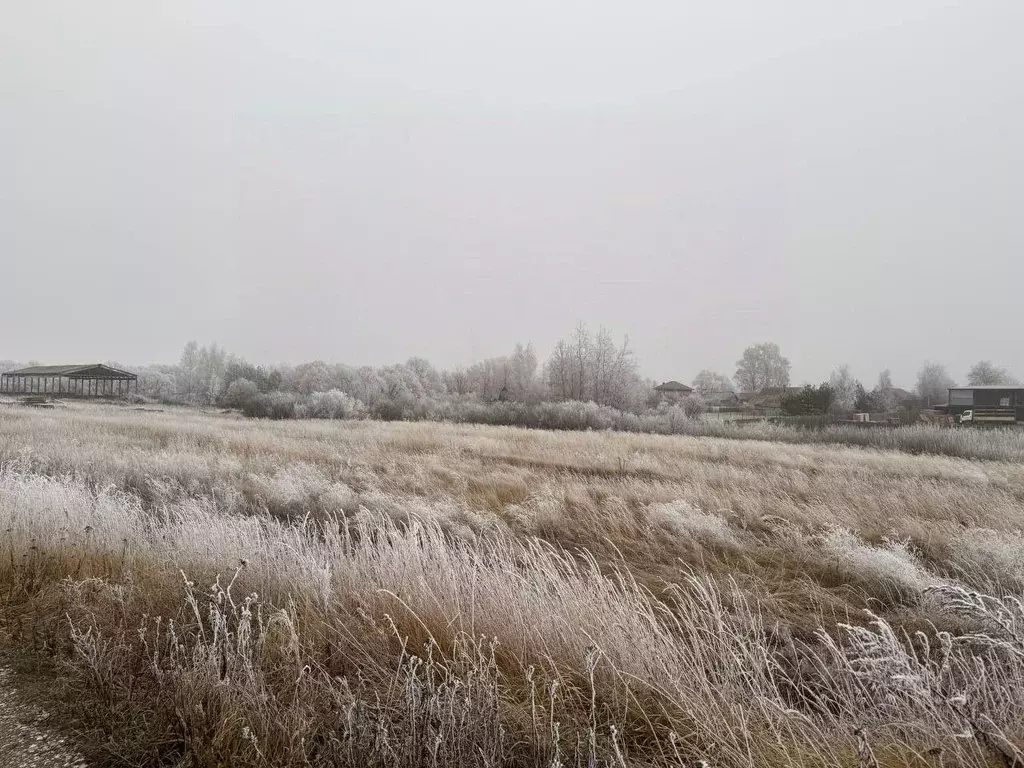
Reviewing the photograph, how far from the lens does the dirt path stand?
2.53m

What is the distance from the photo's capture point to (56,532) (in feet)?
19.2

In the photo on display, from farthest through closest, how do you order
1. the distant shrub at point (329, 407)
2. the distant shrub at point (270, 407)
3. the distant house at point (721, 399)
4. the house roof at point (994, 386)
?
the distant shrub at point (329, 407)
the distant shrub at point (270, 407)
the distant house at point (721, 399)
the house roof at point (994, 386)

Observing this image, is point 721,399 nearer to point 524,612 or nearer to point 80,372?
point 524,612

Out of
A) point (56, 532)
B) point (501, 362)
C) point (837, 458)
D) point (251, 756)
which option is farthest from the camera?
point (501, 362)

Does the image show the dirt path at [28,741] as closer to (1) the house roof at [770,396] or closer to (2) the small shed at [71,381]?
(1) the house roof at [770,396]

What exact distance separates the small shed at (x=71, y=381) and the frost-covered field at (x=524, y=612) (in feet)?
54.5

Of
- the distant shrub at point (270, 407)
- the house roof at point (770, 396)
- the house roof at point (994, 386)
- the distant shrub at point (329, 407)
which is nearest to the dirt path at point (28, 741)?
the house roof at point (994, 386)

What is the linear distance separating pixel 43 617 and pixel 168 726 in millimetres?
2328

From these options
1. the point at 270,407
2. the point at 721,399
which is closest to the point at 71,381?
the point at 270,407

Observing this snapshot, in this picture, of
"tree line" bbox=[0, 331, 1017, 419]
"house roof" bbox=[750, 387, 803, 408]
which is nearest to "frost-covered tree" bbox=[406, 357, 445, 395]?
"tree line" bbox=[0, 331, 1017, 419]

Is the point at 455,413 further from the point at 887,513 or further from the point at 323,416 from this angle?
the point at 887,513

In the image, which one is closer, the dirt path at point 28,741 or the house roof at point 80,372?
the dirt path at point 28,741

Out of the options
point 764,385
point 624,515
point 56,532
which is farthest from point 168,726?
point 764,385

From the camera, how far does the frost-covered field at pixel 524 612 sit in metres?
2.51
